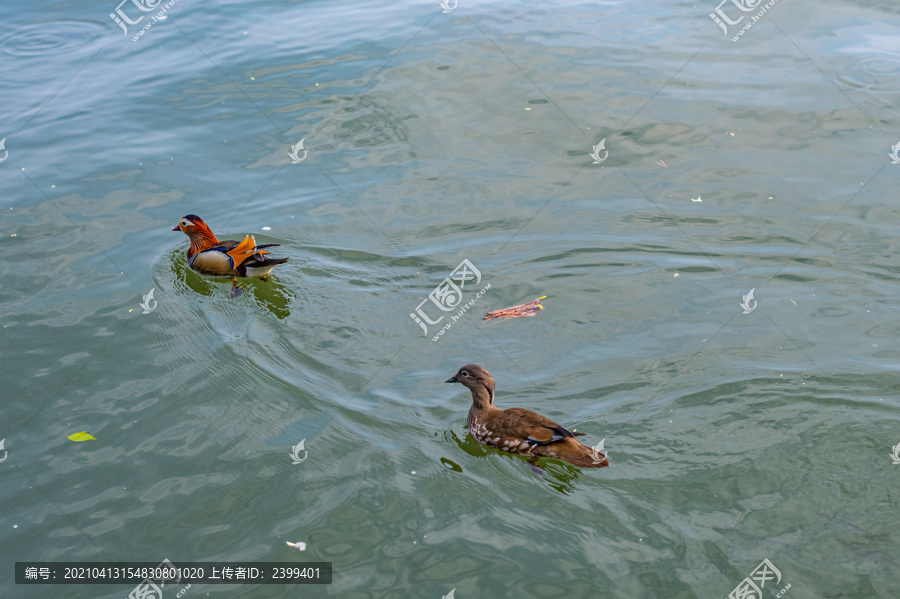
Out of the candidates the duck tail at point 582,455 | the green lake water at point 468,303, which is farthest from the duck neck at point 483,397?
the duck tail at point 582,455

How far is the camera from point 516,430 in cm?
676

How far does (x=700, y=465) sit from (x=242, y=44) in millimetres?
13675

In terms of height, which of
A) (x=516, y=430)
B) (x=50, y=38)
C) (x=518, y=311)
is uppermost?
(x=50, y=38)

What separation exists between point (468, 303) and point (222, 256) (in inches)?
127

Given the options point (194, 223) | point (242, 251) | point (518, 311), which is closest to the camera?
point (518, 311)

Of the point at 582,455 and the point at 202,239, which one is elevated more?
the point at 202,239

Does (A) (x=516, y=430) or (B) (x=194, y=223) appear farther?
(B) (x=194, y=223)

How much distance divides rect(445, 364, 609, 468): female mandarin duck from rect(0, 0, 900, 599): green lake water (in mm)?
183

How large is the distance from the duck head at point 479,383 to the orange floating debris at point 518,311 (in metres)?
1.58

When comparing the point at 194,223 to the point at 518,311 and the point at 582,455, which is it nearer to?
the point at 518,311

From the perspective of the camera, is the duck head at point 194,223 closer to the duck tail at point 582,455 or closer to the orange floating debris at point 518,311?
the orange floating debris at point 518,311

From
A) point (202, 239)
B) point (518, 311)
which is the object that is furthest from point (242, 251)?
point (518, 311)

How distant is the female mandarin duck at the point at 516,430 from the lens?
256 inches

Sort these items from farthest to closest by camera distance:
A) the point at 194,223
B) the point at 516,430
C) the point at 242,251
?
the point at 194,223, the point at 242,251, the point at 516,430
